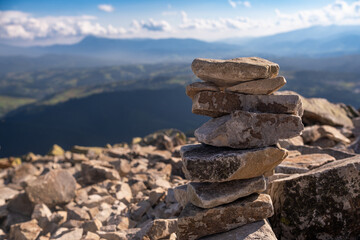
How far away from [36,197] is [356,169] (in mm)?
13872

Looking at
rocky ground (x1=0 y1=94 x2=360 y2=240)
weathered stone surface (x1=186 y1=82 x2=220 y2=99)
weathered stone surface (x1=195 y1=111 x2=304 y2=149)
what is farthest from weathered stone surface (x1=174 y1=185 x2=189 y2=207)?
weathered stone surface (x1=186 y1=82 x2=220 y2=99)

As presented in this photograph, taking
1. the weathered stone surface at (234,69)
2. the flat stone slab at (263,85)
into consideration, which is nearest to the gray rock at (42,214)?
the weathered stone surface at (234,69)

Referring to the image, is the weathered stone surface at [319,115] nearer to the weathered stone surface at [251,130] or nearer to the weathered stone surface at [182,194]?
the weathered stone surface at [251,130]

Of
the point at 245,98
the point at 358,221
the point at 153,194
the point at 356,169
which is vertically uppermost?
the point at 245,98

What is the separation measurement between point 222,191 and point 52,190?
10066 millimetres

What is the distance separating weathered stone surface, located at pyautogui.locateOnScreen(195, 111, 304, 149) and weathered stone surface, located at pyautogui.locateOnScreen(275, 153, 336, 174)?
3.35 m

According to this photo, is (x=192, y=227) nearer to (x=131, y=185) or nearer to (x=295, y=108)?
(x=295, y=108)

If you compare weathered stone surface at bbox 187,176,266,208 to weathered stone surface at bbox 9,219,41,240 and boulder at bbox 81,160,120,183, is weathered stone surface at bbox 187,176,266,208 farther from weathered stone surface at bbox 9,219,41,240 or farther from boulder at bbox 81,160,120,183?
boulder at bbox 81,160,120,183

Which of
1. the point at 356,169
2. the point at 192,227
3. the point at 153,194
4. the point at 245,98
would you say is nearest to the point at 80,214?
the point at 153,194

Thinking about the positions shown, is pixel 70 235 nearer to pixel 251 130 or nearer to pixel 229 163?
pixel 229 163

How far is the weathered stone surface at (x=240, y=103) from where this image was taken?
8352 millimetres

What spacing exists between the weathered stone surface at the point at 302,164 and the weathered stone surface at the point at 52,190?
33.9 ft

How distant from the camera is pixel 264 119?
26.5 ft

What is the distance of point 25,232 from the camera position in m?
12.1
